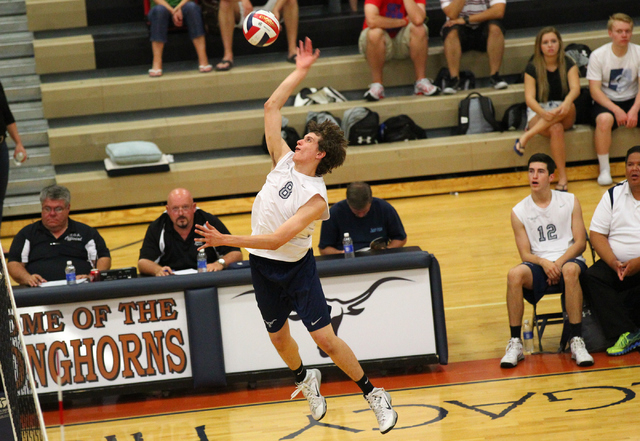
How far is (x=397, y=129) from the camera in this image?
1029 cm

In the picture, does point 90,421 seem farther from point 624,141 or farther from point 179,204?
point 624,141

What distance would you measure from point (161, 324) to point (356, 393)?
1539 mm

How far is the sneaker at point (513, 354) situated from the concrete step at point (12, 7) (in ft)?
29.1

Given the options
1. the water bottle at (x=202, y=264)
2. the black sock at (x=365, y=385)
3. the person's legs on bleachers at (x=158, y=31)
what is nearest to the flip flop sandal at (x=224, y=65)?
the person's legs on bleachers at (x=158, y=31)

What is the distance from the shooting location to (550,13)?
11508 mm

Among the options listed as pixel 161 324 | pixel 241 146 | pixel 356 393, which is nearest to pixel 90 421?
pixel 161 324

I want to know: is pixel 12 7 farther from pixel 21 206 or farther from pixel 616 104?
pixel 616 104

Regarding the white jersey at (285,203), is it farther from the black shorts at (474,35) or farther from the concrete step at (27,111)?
the concrete step at (27,111)

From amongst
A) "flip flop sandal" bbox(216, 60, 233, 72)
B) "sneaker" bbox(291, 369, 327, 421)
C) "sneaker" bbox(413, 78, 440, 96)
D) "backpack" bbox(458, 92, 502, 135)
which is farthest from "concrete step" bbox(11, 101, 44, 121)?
"sneaker" bbox(291, 369, 327, 421)

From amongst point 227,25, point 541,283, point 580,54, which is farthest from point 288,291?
point 580,54

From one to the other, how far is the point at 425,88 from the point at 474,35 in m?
1.02

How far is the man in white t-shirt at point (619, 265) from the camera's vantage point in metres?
5.98

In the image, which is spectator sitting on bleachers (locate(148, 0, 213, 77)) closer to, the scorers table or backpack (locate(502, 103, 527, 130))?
backpack (locate(502, 103, 527, 130))

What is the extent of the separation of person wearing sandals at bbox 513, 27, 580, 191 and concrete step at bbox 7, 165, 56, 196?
19.7 feet
